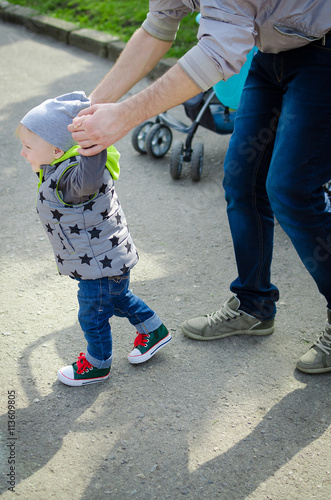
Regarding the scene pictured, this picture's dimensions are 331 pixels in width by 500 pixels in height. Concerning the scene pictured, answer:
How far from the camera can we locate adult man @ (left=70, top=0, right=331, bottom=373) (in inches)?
71.6

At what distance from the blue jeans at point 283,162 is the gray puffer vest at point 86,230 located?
0.57 metres

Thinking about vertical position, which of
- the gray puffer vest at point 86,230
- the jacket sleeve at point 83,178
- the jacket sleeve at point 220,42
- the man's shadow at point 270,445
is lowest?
the man's shadow at point 270,445

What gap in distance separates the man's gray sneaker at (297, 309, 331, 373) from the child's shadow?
Answer: 2.83 feet

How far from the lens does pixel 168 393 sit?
2355 mm

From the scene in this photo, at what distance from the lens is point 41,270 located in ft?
10.5

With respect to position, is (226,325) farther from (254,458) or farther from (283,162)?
(283,162)

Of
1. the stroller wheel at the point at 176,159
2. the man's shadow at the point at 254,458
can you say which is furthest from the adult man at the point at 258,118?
the stroller wheel at the point at 176,159

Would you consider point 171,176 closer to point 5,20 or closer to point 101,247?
point 101,247

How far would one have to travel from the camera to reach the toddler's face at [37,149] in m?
2.00

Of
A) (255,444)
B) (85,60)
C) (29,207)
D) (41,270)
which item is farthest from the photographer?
(85,60)

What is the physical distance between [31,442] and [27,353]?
1.74 ft

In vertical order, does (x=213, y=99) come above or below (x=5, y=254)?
above

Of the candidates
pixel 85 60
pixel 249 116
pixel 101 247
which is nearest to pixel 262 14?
pixel 249 116

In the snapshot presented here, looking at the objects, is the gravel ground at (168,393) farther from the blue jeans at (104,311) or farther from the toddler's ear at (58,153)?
the toddler's ear at (58,153)
